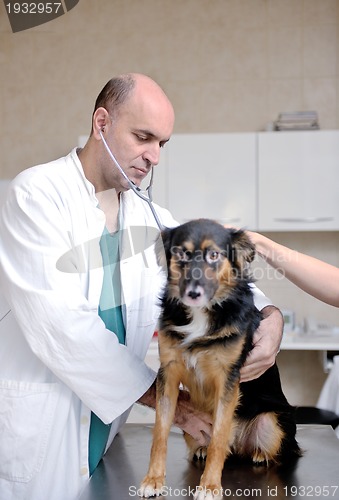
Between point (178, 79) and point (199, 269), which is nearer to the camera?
point (199, 269)

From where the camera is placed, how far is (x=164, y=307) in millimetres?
1484

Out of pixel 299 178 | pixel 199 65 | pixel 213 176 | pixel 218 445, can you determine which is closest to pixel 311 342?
pixel 299 178

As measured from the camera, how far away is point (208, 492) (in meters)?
1.33

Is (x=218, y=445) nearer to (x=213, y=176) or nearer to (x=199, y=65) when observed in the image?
(x=213, y=176)

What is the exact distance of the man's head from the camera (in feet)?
5.40

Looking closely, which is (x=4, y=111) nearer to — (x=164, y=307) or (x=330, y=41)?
(x=330, y=41)

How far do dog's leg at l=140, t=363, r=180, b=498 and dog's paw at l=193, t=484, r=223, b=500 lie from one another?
78 mm

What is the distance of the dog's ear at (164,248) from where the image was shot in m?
1.44

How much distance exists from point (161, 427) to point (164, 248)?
382 mm

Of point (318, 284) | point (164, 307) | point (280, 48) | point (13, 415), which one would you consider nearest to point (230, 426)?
point (164, 307)

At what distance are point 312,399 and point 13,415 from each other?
3.23 m

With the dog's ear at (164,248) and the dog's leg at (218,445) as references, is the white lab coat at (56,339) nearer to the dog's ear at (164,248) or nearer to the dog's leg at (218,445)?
the dog's ear at (164,248)
